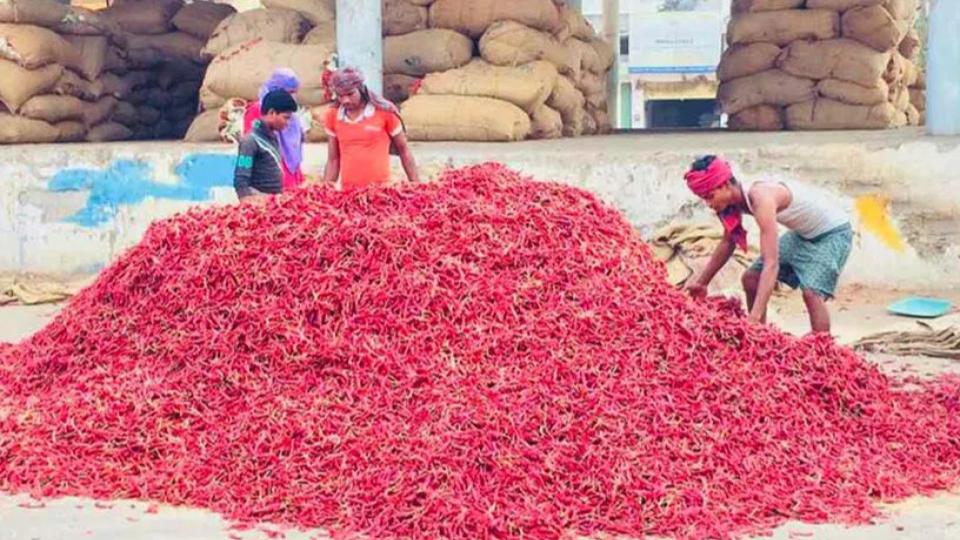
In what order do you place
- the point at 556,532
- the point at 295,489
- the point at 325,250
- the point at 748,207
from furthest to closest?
1. the point at 748,207
2. the point at 325,250
3. the point at 295,489
4. the point at 556,532

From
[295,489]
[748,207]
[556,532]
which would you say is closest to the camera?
[556,532]

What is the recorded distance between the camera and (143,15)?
13734 millimetres

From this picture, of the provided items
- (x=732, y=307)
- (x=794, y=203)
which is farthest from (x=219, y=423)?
(x=794, y=203)

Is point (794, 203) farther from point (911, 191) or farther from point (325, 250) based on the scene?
point (911, 191)

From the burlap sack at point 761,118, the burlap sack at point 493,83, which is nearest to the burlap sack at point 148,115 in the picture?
the burlap sack at point 493,83

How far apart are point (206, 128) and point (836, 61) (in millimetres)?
5533

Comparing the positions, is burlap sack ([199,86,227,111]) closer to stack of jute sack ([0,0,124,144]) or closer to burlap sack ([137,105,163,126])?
stack of jute sack ([0,0,124,144])

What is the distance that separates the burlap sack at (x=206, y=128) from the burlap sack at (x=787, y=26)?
4983 mm

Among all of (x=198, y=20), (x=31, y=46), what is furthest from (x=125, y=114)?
(x=31, y=46)

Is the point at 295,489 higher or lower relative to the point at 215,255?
lower

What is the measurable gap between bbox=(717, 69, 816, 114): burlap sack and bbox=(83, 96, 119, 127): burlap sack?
18.9 ft

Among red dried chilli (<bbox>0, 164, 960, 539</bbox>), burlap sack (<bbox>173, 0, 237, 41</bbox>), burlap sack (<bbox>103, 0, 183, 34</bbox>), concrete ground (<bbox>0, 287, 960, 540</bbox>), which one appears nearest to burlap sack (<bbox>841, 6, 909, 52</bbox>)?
burlap sack (<bbox>173, 0, 237, 41</bbox>)

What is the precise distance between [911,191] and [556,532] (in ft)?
18.6

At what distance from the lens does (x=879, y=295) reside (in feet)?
30.3
